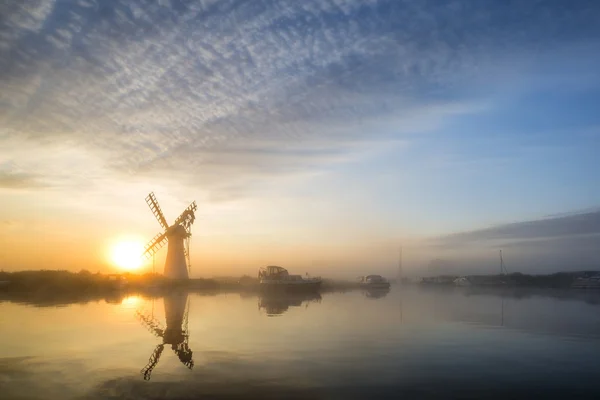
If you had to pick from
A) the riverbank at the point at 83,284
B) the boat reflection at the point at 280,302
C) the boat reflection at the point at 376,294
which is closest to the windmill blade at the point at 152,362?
the boat reflection at the point at 280,302

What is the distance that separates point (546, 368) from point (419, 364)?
548cm

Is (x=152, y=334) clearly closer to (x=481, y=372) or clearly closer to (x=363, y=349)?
(x=363, y=349)

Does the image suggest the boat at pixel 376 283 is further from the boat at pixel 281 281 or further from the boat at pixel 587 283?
the boat at pixel 587 283

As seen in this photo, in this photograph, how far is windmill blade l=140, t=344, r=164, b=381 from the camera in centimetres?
1875

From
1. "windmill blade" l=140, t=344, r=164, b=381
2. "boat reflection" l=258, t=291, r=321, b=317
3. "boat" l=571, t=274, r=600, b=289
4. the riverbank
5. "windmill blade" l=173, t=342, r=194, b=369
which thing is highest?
"boat" l=571, t=274, r=600, b=289

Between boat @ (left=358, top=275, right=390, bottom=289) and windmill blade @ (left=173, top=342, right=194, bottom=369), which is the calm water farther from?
boat @ (left=358, top=275, right=390, bottom=289)

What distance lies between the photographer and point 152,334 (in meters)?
29.7

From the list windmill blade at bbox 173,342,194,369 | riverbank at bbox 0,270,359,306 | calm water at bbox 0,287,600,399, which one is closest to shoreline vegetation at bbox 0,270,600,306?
riverbank at bbox 0,270,359,306

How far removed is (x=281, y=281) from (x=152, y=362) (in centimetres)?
6927

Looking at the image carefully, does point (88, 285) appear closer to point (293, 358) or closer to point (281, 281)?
point (281, 281)

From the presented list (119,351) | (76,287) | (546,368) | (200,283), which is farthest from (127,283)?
(546,368)

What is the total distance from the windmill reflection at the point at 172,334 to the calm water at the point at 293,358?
0.11 meters

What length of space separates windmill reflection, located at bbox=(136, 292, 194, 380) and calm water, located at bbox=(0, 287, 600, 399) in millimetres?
111

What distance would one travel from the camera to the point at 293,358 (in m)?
22.1
